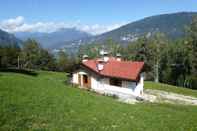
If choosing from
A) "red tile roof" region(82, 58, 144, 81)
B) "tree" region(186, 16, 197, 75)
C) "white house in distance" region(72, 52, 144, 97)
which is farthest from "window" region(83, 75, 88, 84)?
"tree" region(186, 16, 197, 75)

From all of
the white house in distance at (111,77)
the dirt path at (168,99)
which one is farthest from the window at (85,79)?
the dirt path at (168,99)

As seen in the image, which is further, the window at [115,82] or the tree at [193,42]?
the tree at [193,42]

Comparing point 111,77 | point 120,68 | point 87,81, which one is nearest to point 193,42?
point 120,68

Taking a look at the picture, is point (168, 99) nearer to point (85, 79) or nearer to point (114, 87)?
point (114, 87)

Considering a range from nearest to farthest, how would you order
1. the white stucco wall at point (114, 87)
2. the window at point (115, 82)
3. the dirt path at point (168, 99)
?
1. the dirt path at point (168, 99)
2. the white stucco wall at point (114, 87)
3. the window at point (115, 82)

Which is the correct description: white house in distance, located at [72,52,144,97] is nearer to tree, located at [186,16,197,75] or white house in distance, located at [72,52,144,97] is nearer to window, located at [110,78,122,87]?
window, located at [110,78,122,87]

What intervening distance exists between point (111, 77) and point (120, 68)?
225 cm

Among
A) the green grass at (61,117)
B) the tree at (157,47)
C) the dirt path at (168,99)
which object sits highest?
the tree at (157,47)

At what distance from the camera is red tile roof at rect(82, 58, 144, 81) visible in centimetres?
4466

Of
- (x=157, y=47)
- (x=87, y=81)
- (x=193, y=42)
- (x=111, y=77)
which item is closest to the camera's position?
(x=111, y=77)

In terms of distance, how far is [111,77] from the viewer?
46.5 m

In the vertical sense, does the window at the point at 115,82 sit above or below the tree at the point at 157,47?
below

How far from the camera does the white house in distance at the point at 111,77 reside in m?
44.5

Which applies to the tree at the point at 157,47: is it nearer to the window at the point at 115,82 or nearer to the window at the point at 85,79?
the window at the point at 115,82
